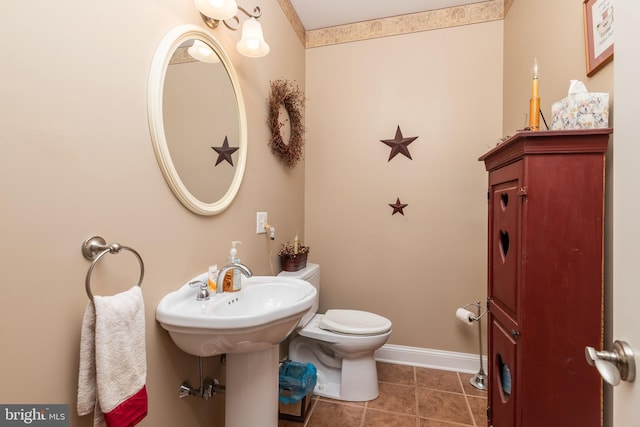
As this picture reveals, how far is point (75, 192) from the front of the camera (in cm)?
73

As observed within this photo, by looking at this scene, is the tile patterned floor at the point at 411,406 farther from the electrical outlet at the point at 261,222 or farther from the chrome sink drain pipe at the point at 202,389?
the electrical outlet at the point at 261,222

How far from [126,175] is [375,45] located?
2.20 m

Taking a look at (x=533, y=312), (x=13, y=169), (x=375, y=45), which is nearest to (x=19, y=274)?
(x=13, y=169)

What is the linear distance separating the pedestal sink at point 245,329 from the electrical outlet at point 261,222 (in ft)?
1.37

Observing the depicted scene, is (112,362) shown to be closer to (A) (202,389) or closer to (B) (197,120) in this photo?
(A) (202,389)

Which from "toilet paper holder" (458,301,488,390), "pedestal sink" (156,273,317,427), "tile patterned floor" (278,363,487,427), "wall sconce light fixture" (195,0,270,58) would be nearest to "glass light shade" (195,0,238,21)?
"wall sconce light fixture" (195,0,270,58)

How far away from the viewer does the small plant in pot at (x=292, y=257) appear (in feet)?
6.43

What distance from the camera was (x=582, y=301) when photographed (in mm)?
908

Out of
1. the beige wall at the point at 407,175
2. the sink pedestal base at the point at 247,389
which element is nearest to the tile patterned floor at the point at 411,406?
the beige wall at the point at 407,175

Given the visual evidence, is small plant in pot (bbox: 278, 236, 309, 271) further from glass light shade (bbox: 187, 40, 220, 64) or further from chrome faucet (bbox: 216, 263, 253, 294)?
glass light shade (bbox: 187, 40, 220, 64)

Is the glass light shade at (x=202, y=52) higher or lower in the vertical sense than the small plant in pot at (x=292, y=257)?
higher

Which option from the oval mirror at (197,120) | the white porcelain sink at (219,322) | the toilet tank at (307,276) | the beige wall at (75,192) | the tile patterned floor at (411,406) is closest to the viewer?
the beige wall at (75,192)

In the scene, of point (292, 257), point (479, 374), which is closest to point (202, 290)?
point (292, 257)

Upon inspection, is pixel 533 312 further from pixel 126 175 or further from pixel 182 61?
pixel 182 61
